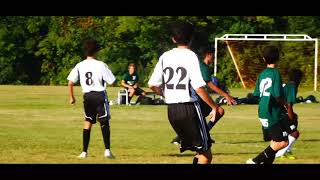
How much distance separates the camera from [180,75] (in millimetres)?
7930

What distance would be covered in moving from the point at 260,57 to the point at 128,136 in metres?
23.4

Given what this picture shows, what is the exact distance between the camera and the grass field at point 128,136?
34.9 ft

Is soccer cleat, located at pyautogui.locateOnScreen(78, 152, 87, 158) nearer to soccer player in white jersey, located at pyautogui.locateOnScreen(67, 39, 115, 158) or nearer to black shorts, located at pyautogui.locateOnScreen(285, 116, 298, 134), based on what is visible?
soccer player in white jersey, located at pyautogui.locateOnScreen(67, 39, 115, 158)

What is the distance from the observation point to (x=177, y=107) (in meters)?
7.99

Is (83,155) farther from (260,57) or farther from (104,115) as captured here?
Answer: (260,57)

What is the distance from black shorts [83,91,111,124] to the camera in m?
10.8

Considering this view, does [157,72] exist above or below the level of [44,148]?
above

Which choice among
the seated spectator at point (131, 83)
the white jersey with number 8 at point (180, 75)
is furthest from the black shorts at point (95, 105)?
the seated spectator at point (131, 83)

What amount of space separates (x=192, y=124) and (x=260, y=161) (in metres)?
1.83

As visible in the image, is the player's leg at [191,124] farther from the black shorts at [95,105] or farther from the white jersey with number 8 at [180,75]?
the black shorts at [95,105]

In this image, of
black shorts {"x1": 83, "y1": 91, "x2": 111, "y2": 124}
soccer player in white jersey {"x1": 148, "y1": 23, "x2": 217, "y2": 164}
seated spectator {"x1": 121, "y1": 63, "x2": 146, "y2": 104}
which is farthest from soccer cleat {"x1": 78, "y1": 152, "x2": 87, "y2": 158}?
seated spectator {"x1": 121, "y1": 63, "x2": 146, "y2": 104}
